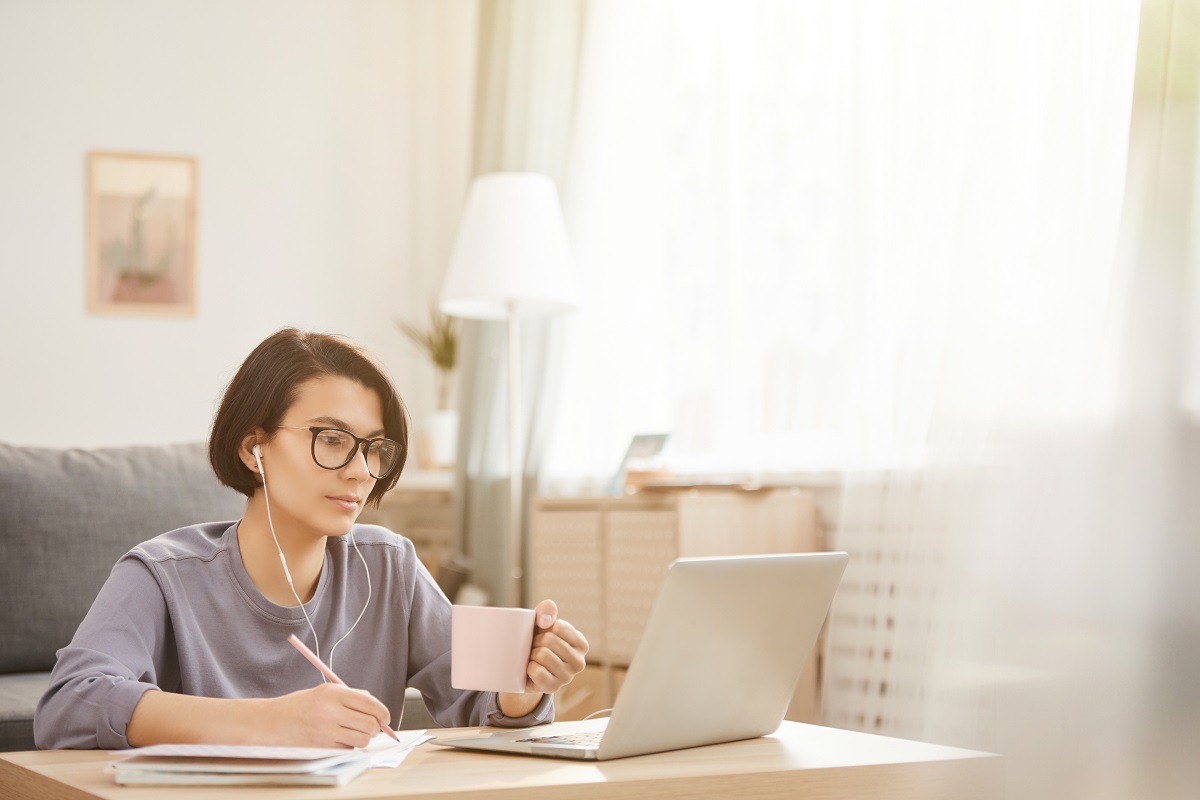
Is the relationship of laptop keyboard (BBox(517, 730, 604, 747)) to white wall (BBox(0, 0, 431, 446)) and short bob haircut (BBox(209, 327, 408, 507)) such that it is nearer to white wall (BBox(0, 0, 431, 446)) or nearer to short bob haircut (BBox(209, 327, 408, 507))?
short bob haircut (BBox(209, 327, 408, 507))

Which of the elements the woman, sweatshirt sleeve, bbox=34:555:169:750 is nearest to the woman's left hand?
the woman

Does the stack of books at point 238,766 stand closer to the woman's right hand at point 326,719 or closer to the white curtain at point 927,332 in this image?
the woman's right hand at point 326,719

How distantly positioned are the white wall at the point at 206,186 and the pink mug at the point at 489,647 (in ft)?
11.2

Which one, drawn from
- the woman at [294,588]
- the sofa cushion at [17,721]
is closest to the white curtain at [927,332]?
Result: the woman at [294,588]

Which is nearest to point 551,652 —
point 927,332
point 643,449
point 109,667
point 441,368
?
point 109,667

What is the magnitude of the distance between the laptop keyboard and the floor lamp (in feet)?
7.36

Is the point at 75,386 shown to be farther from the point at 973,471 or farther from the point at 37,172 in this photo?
the point at 973,471

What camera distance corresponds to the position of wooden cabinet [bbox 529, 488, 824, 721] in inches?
120

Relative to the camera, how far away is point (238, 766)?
109 cm

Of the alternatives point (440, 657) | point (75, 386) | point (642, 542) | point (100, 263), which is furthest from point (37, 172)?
point (440, 657)

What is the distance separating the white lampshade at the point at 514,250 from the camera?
3.55 m

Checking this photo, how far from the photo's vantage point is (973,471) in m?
2.50

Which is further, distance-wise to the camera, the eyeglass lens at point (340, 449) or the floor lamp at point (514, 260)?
the floor lamp at point (514, 260)

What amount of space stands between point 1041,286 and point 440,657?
1191mm
